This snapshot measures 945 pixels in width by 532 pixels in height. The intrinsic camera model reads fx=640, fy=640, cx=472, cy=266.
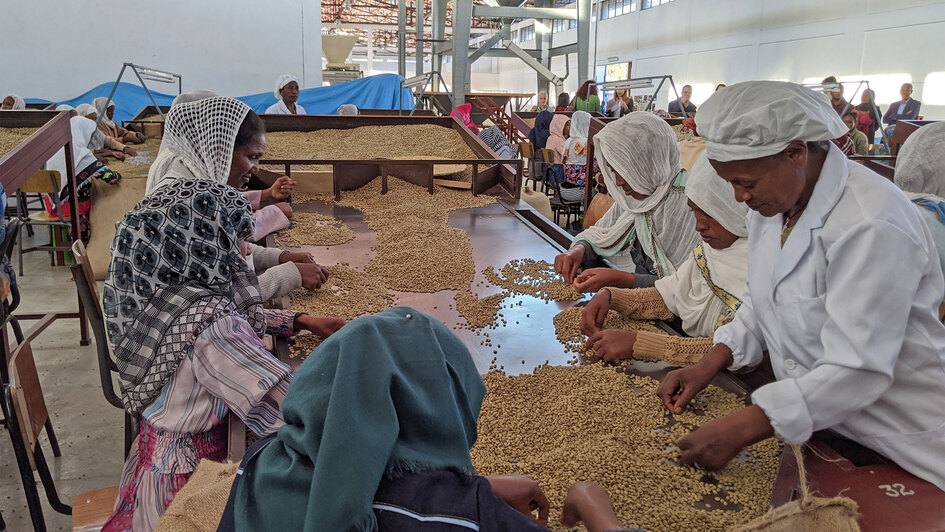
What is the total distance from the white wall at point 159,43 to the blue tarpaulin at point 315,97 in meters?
0.32

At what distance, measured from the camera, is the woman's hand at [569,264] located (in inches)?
88.5

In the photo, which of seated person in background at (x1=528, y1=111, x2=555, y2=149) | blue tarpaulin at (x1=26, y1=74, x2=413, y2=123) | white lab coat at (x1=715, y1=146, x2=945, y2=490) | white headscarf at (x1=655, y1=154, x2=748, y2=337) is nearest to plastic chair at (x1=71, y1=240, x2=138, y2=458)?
white headscarf at (x1=655, y1=154, x2=748, y2=337)

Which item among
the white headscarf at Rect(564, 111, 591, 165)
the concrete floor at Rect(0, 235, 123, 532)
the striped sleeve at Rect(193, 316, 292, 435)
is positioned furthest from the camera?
the white headscarf at Rect(564, 111, 591, 165)

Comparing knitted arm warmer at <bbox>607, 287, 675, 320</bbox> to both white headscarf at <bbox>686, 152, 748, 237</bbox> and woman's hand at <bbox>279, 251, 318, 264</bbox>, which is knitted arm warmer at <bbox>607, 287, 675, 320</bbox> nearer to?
white headscarf at <bbox>686, 152, 748, 237</bbox>

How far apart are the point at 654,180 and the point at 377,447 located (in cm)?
176

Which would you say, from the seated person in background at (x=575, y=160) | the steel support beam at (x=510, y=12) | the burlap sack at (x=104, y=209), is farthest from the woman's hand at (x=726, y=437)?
the steel support beam at (x=510, y=12)

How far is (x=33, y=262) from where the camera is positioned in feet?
17.2

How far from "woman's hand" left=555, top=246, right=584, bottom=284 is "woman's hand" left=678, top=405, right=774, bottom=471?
3.68 feet

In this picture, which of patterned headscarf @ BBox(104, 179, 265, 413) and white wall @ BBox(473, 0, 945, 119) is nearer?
patterned headscarf @ BBox(104, 179, 265, 413)

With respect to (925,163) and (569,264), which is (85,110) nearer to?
(569,264)

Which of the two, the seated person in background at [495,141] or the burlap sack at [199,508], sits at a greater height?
the seated person in background at [495,141]

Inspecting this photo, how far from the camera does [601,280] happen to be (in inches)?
80.7

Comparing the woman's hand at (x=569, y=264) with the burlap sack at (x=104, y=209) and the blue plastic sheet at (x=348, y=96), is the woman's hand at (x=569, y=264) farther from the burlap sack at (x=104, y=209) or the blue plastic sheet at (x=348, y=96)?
the blue plastic sheet at (x=348, y=96)

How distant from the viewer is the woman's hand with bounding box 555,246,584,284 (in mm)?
2248
